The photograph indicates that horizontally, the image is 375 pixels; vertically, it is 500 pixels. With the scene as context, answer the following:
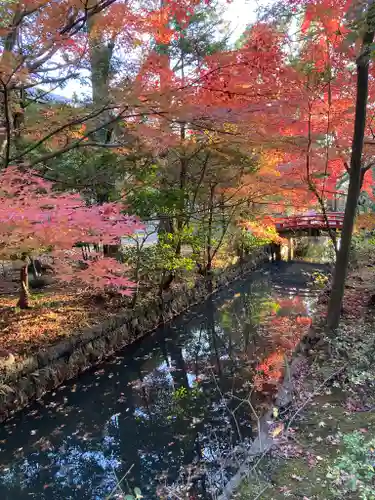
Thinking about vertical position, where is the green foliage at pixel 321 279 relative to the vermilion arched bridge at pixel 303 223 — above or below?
below

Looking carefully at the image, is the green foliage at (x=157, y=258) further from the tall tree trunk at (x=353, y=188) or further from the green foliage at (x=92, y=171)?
the tall tree trunk at (x=353, y=188)

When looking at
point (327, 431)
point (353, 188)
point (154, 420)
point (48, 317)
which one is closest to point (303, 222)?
point (353, 188)

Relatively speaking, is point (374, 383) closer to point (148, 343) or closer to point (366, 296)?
point (366, 296)

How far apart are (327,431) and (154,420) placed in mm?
3012

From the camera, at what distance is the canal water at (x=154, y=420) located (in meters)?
4.70

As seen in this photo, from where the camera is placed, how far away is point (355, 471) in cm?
302

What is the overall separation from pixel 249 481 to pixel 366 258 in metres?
13.2

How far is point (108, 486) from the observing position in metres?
4.66

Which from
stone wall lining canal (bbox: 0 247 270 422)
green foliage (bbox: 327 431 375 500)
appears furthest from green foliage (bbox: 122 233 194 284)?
green foliage (bbox: 327 431 375 500)

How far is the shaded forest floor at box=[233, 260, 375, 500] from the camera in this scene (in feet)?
10.4

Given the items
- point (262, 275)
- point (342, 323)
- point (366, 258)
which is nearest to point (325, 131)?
point (342, 323)

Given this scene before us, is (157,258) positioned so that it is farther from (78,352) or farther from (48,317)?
(78,352)

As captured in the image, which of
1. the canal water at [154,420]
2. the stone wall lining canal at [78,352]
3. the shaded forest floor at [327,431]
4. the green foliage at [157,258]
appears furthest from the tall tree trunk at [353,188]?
the stone wall lining canal at [78,352]

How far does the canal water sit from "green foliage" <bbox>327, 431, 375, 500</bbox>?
1104 millimetres
